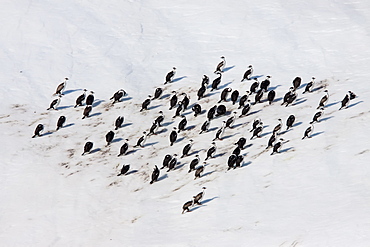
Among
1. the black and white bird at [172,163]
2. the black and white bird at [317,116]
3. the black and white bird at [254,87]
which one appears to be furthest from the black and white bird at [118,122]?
the black and white bird at [317,116]

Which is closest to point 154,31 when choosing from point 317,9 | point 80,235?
point 317,9

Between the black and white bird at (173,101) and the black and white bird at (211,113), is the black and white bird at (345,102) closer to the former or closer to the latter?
the black and white bird at (211,113)

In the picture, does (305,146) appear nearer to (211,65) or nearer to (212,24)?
(211,65)

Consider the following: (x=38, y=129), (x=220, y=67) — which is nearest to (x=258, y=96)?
(x=220, y=67)

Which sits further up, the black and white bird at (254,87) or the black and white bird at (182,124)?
the black and white bird at (254,87)

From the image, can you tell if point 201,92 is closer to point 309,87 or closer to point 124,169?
point 309,87

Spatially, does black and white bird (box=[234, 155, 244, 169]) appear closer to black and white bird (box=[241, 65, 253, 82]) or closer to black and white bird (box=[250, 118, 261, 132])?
black and white bird (box=[250, 118, 261, 132])
